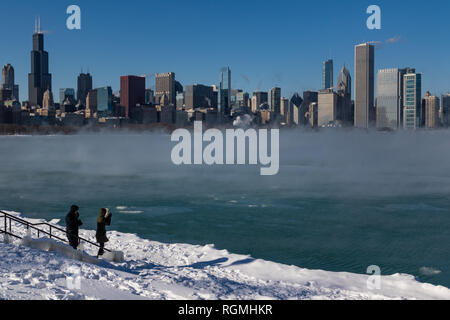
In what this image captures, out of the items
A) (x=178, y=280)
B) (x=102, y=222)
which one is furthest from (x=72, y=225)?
(x=178, y=280)

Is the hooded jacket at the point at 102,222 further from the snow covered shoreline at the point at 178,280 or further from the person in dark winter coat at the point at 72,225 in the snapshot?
the snow covered shoreline at the point at 178,280

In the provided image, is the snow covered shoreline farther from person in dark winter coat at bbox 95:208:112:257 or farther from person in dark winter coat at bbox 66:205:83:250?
person in dark winter coat at bbox 95:208:112:257

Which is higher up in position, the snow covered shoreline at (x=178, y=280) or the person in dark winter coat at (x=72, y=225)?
the person in dark winter coat at (x=72, y=225)

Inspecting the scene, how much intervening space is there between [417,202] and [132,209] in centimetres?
2479

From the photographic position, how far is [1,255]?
15.4 meters

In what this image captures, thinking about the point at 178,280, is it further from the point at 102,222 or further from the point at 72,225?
the point at 72,225

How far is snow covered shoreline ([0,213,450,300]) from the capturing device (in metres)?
13.1

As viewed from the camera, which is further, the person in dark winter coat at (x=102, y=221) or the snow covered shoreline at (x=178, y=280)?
the person in dark winter coat at (x=102, y=221)

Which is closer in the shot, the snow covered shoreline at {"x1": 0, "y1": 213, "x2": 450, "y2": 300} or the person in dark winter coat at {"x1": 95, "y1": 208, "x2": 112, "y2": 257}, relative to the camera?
the snow covered shoreline at {"x1": 0, "y1": 213, "x2": 450, "y2": 300}

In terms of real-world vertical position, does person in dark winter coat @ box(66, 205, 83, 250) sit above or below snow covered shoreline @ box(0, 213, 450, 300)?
above

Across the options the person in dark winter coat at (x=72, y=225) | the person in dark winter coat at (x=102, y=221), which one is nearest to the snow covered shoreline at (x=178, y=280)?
the person in dark winter coat at (x=72, y=225)

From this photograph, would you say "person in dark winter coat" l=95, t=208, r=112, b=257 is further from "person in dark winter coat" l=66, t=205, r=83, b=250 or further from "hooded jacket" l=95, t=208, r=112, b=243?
"person in dark winter coat" l=66, t=205, r=83, b=250

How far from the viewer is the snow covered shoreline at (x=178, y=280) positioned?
13.1m

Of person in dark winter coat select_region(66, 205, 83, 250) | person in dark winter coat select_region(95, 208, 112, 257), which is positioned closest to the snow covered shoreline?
person in dark winter coat select_region(66, 205, 83, 250)
